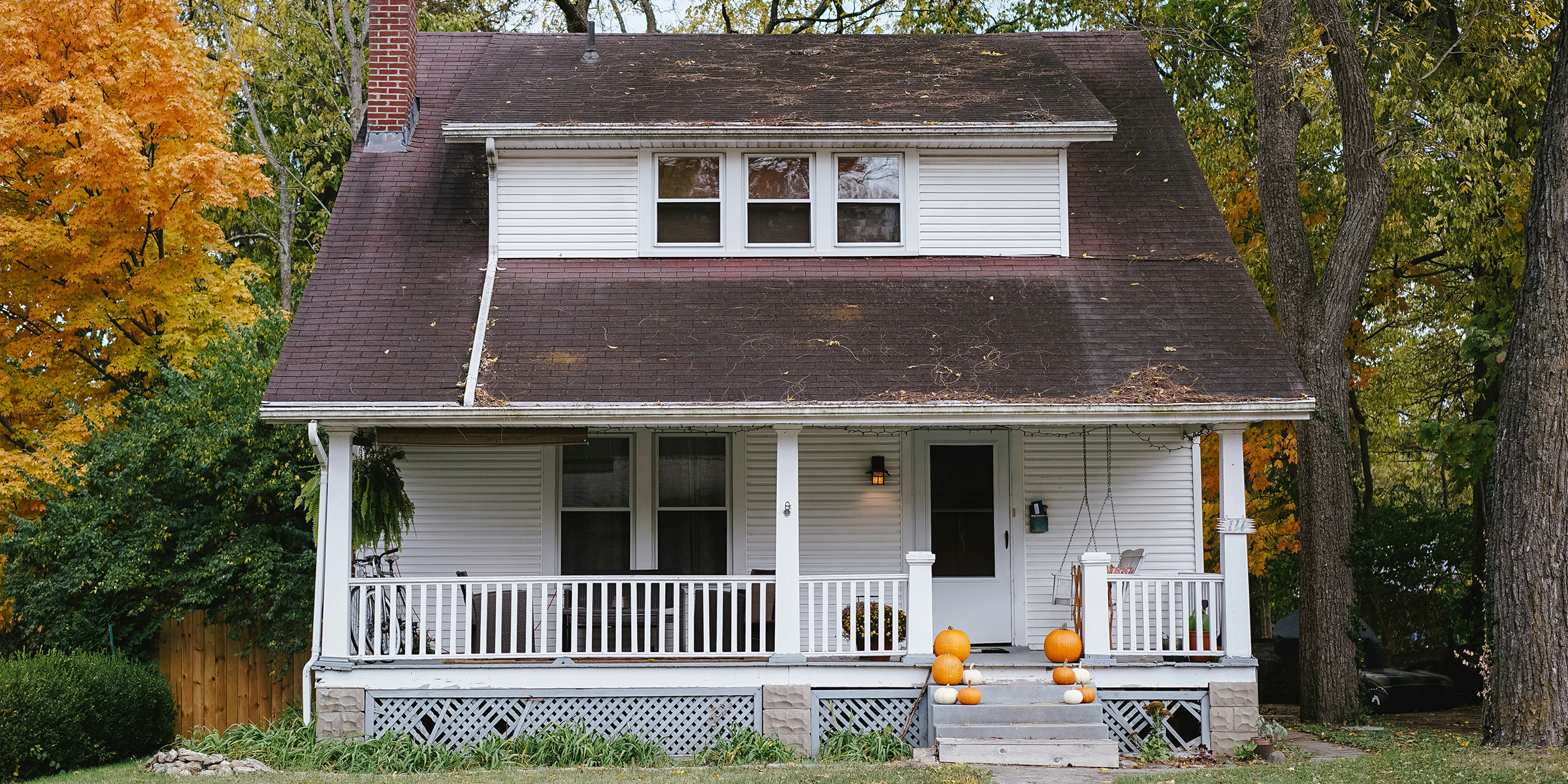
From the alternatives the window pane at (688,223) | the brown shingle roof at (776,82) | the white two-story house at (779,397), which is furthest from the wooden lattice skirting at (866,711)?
the brown shingle roof at (776,82)

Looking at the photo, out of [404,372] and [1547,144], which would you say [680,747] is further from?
[1547,144]

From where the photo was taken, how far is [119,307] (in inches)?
599

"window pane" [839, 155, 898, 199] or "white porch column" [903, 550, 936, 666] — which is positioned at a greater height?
"window pane" [839, 155, 898, 199]

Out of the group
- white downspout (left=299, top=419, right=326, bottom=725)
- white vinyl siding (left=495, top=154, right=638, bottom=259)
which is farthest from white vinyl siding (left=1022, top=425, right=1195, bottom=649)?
white downspout (left=299, top=419, right=326, bottom=725)

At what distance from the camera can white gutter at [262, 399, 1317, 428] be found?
10.1 metres

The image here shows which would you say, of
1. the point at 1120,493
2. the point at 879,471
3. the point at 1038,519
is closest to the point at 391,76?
the point at 879,471

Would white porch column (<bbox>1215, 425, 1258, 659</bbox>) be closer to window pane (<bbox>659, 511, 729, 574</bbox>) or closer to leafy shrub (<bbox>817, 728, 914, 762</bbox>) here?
leafy shrub (<bbox>817, 728, 914, 762</bbox>)

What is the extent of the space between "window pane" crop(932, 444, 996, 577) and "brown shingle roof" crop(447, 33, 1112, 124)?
3.57 m

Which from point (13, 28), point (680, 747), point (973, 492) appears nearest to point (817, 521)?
point (973, 492)

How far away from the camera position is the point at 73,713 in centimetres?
1066

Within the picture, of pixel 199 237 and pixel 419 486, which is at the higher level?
pixel 199 237

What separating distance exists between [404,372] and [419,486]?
212 cm

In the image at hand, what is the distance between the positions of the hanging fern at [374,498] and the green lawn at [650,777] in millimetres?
2160

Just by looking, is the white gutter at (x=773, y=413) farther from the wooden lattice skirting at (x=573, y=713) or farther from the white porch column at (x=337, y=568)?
the wooden lattice skirting at (x=573, y=713)
